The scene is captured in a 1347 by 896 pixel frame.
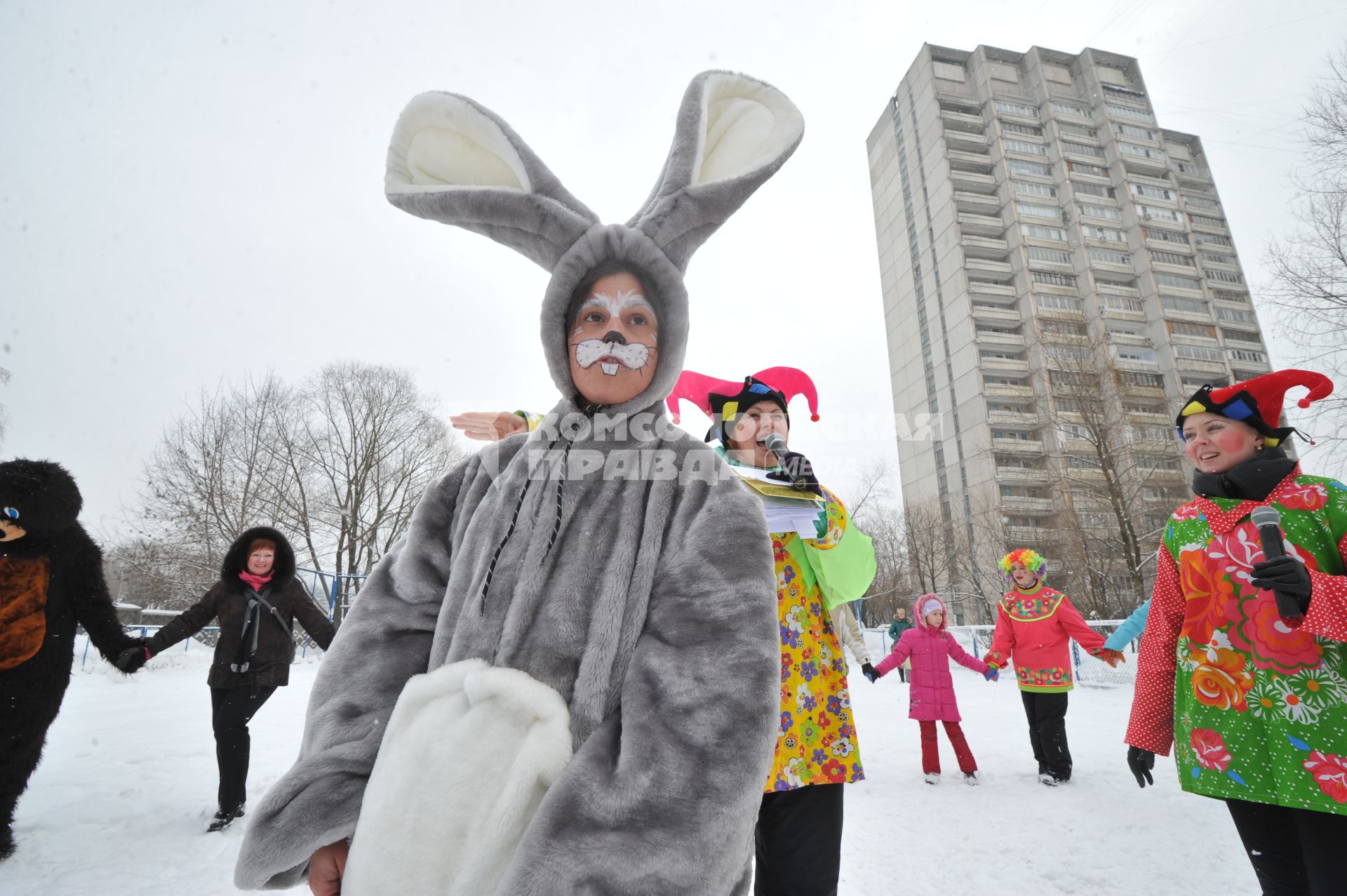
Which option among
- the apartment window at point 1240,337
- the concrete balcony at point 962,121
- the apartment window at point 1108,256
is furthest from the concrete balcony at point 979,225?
the apartment window at point 1240,337

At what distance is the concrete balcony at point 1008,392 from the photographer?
4672 centimetres

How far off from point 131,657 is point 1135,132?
76922mm

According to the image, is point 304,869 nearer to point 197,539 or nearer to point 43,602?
point 43,602

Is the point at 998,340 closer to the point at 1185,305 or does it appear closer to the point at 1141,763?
the point at 1185,305

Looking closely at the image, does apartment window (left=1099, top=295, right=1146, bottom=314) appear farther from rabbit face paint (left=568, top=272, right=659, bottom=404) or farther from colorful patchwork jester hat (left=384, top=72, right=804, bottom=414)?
rabbit face paint (left=568, top=272, right=659, bottom=404)

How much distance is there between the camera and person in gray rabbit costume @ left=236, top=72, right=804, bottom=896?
101cm

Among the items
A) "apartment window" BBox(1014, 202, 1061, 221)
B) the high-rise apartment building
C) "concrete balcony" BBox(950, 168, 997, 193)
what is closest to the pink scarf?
the high-rise apartment building

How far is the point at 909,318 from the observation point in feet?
187

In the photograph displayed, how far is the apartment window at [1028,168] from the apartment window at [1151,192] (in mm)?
7378

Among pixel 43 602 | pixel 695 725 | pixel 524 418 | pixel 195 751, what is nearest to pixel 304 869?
pixel 695 725

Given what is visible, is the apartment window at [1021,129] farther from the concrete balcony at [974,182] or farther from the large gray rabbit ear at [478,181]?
the large gray rabbit ear at [478,181]

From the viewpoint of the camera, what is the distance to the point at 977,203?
5325 cm

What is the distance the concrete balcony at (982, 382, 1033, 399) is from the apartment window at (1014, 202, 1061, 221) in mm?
16441

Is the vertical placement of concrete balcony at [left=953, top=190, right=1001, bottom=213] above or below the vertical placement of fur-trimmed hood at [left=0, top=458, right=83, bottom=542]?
above
